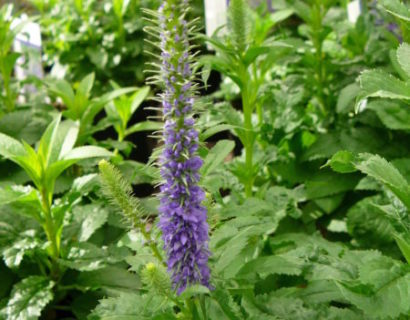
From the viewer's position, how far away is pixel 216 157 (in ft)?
5.95

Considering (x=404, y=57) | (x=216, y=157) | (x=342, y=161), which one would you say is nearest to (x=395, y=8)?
(x=404, y=57)

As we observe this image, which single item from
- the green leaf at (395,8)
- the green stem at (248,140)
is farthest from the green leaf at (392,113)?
the green leaf at (395,8)

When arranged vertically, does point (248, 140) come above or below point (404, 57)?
below

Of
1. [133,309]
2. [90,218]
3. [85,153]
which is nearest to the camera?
[133,309]

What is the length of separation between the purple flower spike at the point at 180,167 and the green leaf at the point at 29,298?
2.76 ft

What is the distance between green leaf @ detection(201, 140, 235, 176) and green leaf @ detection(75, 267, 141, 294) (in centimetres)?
61

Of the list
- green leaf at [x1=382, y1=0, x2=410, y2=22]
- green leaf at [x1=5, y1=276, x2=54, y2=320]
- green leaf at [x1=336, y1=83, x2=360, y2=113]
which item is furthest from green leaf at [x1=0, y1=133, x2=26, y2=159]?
green leaf at [x1=336, y1=83, x2=360, y2=113]

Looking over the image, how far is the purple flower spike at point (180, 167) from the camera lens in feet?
3.83

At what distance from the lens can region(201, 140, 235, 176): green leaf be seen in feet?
5.64

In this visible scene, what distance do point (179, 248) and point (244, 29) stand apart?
3.79ft

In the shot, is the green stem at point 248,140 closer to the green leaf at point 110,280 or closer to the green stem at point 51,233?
the green leaf at point 110,280

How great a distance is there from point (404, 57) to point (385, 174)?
29 centimetres

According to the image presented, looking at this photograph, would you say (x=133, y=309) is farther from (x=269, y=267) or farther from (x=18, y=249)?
(x=18, y=249)

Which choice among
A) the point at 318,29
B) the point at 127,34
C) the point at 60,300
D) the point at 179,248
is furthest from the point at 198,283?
the point at 127,34
